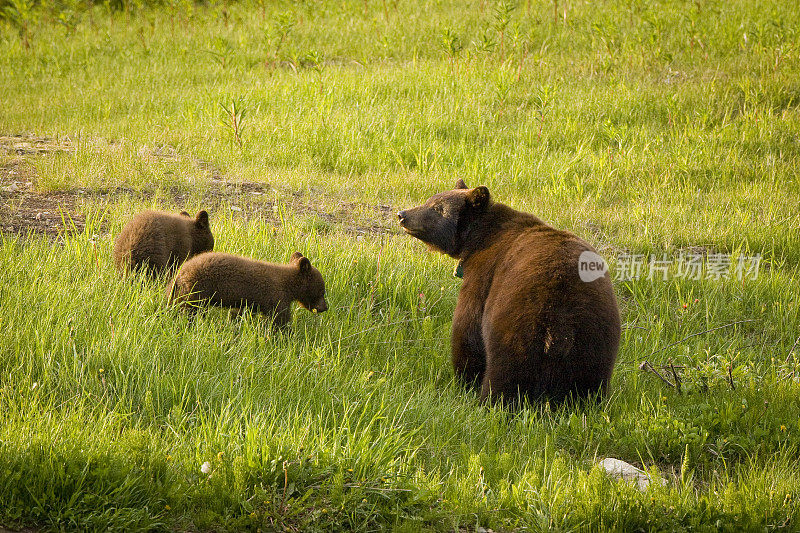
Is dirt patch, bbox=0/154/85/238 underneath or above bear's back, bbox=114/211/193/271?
underneath

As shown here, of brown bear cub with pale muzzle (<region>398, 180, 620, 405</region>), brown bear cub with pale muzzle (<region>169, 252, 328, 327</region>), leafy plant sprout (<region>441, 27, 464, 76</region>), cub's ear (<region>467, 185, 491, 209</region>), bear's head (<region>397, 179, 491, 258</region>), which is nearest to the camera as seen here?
brown bear cub with pale muzzle (<region>398, 180, 620, 405</region>)

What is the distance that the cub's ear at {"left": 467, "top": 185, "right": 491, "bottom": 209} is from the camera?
5.27 meters

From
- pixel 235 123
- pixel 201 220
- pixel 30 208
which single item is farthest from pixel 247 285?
pixel 235 123

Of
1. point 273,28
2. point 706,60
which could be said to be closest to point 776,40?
point 706,60

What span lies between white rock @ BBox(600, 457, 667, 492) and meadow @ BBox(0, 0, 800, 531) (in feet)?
0.40

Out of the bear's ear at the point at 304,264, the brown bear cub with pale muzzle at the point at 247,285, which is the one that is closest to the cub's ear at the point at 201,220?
the brown bear cub with pale muzzle at the point at 247,285

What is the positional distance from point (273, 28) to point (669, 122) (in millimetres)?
7888

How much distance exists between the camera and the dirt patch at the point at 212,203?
6.95 meters

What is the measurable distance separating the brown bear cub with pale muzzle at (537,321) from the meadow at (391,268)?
209 millimetres

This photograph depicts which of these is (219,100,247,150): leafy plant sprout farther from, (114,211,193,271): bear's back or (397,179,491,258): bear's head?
(397,179,491,258): bear's head

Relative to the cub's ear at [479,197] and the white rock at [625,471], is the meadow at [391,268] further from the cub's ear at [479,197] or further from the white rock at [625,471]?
the cub's ear at [479,197]

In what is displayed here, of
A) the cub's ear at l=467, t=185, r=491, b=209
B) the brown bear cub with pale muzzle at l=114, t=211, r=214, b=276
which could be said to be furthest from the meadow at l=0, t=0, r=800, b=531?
the cub's ear at l=467, t=185, r=491, b=209

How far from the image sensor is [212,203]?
7809 millimetres

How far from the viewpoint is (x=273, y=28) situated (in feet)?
48.1
